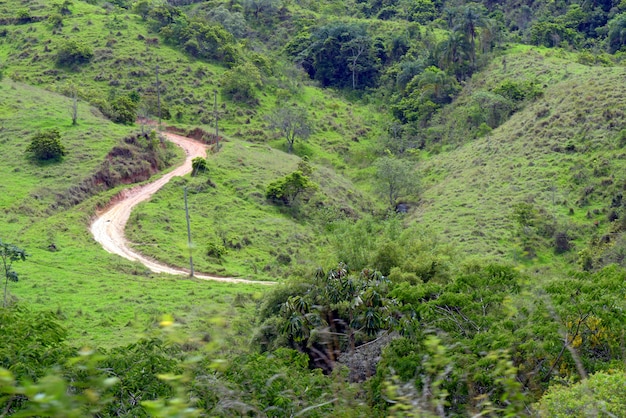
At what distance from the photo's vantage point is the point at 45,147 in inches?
1823

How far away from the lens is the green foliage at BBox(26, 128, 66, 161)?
46406 mm

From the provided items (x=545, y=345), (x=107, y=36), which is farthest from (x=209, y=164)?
(x=545, y=345)

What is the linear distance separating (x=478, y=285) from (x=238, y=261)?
2205 cm

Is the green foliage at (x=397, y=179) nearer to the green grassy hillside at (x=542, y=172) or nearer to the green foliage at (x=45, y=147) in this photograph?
the green grassy hillside at (x=542, y=172)

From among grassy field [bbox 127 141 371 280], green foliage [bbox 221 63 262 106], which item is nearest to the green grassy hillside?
grassy field [bbox 127 141 371 280]

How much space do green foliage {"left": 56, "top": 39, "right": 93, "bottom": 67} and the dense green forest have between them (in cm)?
35

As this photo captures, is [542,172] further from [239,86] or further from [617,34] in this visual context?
[617,34]

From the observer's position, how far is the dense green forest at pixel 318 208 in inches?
383

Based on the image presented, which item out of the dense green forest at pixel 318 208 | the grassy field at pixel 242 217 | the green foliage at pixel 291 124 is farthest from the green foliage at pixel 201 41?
the grassy field at pixel 242 217

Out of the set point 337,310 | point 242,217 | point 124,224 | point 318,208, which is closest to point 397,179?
point 318,208

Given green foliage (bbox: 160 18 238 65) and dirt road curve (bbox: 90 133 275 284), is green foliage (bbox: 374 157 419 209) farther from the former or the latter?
green foliage (bbox: 160 18 238 65)

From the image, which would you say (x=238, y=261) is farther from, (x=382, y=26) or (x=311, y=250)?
(x=382, y=26)

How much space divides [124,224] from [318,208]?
579 inches

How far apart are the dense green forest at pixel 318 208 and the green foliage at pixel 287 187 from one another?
0.18 metres
